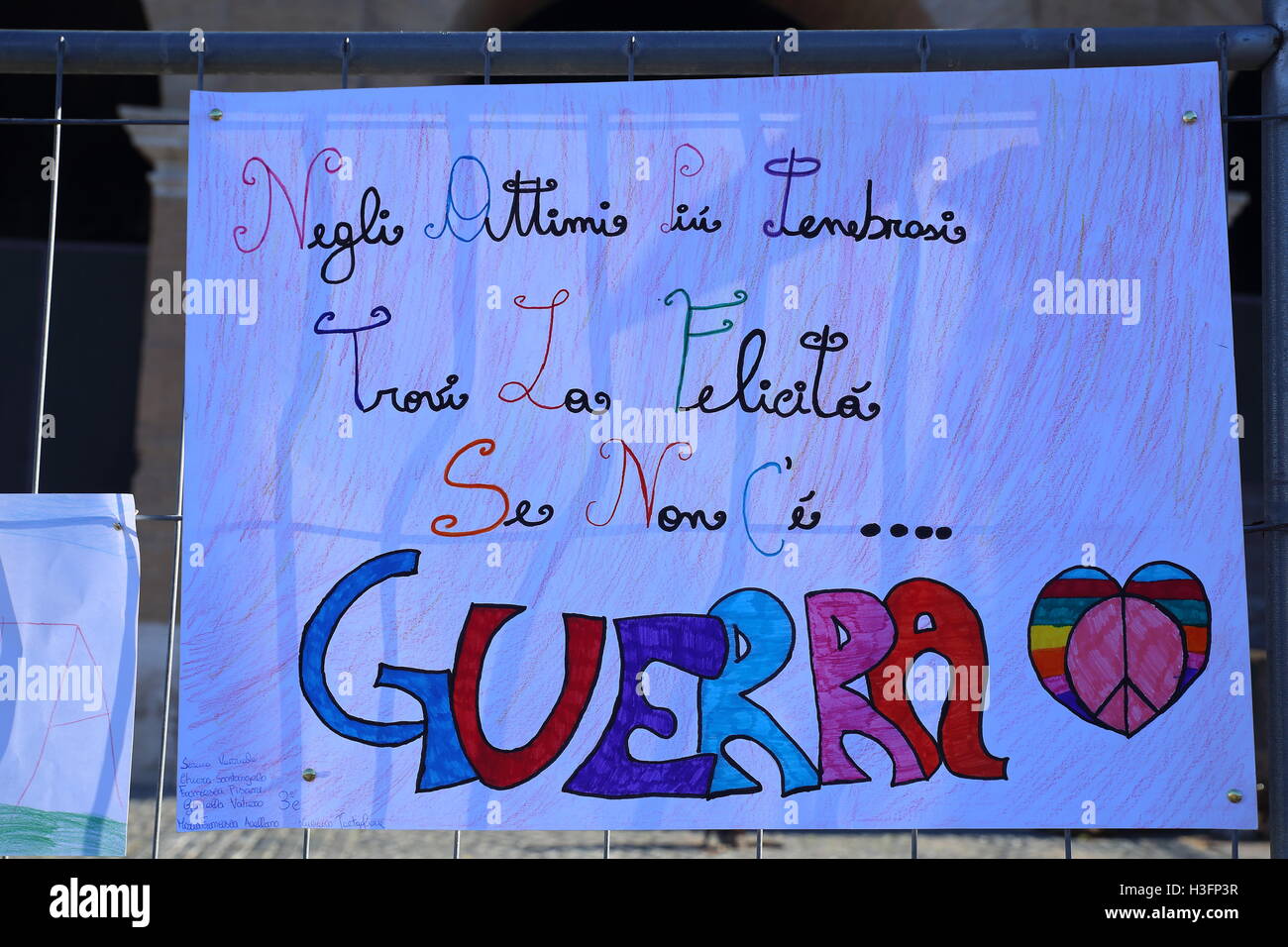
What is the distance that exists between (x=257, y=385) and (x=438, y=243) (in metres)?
0.56

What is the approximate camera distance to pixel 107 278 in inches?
424

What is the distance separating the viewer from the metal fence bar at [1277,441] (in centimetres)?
299

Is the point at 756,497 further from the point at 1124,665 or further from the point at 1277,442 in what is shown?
the point at 1277,442

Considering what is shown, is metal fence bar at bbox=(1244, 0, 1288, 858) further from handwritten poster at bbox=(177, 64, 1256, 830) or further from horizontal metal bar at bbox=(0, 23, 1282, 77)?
horizontal metal bar at bbox=(0, 23, 1282, 77)

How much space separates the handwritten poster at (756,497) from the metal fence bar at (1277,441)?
82 millimetres

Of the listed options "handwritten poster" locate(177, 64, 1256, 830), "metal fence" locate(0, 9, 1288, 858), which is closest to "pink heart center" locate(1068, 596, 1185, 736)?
"handwritten poster" locate(177, 64, 1256, 830)

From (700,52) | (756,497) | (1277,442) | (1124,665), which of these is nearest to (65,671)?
(756,497)

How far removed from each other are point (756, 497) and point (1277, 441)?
1263mm

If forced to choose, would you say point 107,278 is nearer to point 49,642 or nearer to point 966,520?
point 49,642

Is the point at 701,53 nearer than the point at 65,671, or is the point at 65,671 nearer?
the point at 65,671

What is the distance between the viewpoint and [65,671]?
10.1ft

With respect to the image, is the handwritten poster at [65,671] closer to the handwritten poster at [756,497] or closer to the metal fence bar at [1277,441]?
the handwritten poster at [756,497]

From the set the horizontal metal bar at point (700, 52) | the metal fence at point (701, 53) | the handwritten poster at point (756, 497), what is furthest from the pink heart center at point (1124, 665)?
the horizontal metal bar at point (700, 52)
